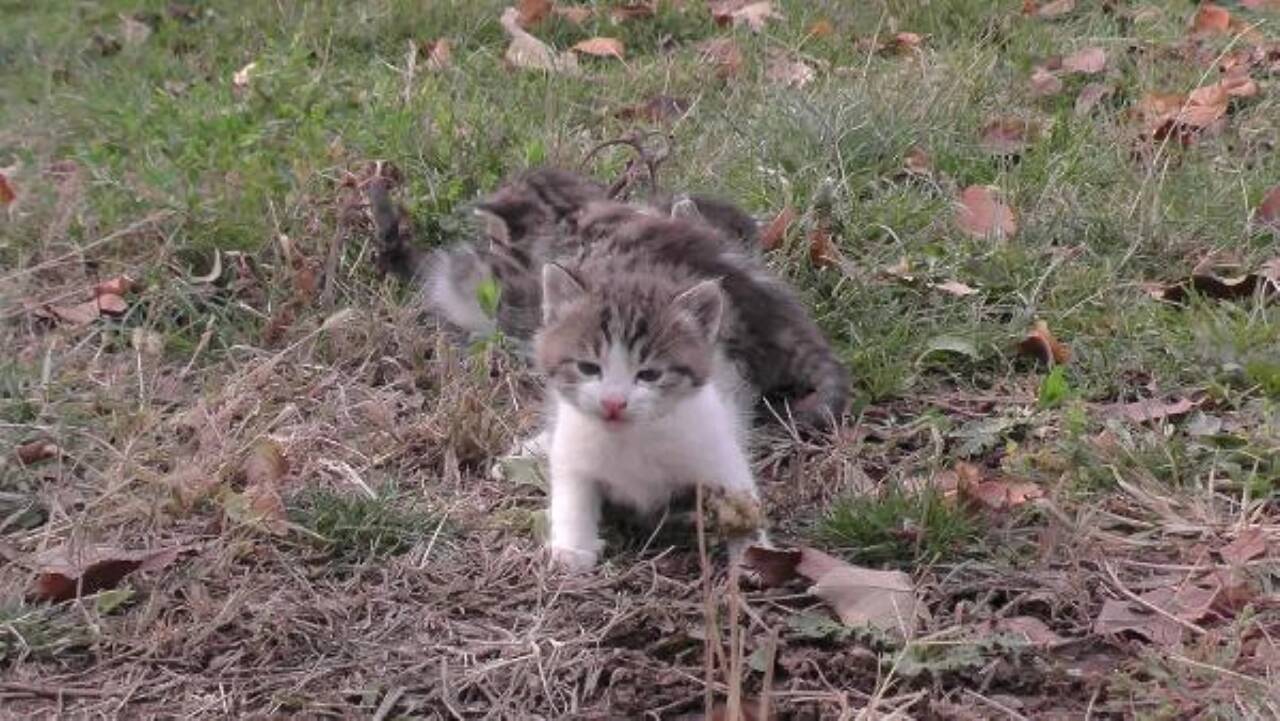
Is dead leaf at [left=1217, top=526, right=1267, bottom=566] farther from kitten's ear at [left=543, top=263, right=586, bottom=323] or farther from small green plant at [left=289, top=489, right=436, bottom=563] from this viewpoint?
small green plant at [left=289, top=489, right=436, bottom=563]

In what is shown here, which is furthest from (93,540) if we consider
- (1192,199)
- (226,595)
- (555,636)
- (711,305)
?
(1192,199)

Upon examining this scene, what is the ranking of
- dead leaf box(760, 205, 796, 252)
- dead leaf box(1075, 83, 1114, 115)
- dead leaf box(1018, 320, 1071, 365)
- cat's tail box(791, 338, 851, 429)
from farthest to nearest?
dead leaf box(1075, 83, 1114, 115) → dead leaf box(760, 205, 796, 252) → dead leaf box(1018, 320, 1071, 365) → cat's tail box(791, 338, 851, 429)

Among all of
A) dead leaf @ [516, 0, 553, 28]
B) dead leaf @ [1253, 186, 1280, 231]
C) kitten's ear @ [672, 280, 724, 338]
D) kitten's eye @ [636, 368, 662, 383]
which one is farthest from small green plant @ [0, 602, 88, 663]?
dead leaf @ [516, 0, 553, 28]

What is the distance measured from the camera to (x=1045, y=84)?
6.00 m

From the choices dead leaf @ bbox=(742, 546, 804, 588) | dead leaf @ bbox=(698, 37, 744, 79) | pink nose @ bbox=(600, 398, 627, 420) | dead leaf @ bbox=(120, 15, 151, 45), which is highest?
pink nose @ bbox=(600, 398, 627, 420)

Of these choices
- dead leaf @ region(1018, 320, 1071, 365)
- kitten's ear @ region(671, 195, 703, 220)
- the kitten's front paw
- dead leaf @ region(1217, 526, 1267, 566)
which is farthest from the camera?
kitten's ear @ region(671, 195, 703, 220)

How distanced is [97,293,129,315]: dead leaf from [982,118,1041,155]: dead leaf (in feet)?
9.20

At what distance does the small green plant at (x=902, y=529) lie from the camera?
331 centimetres

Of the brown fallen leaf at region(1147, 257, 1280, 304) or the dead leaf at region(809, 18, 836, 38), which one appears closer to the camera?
the brown fallen leaf at region(1147, 257, 1280, 304)

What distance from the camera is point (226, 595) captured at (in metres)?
3.29

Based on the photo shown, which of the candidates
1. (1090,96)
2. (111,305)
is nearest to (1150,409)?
(1090,96)

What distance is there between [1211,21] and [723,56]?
6.55 feet

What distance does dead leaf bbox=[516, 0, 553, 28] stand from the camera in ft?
22.9

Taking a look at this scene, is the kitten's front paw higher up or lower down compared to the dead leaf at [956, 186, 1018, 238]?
lower down
